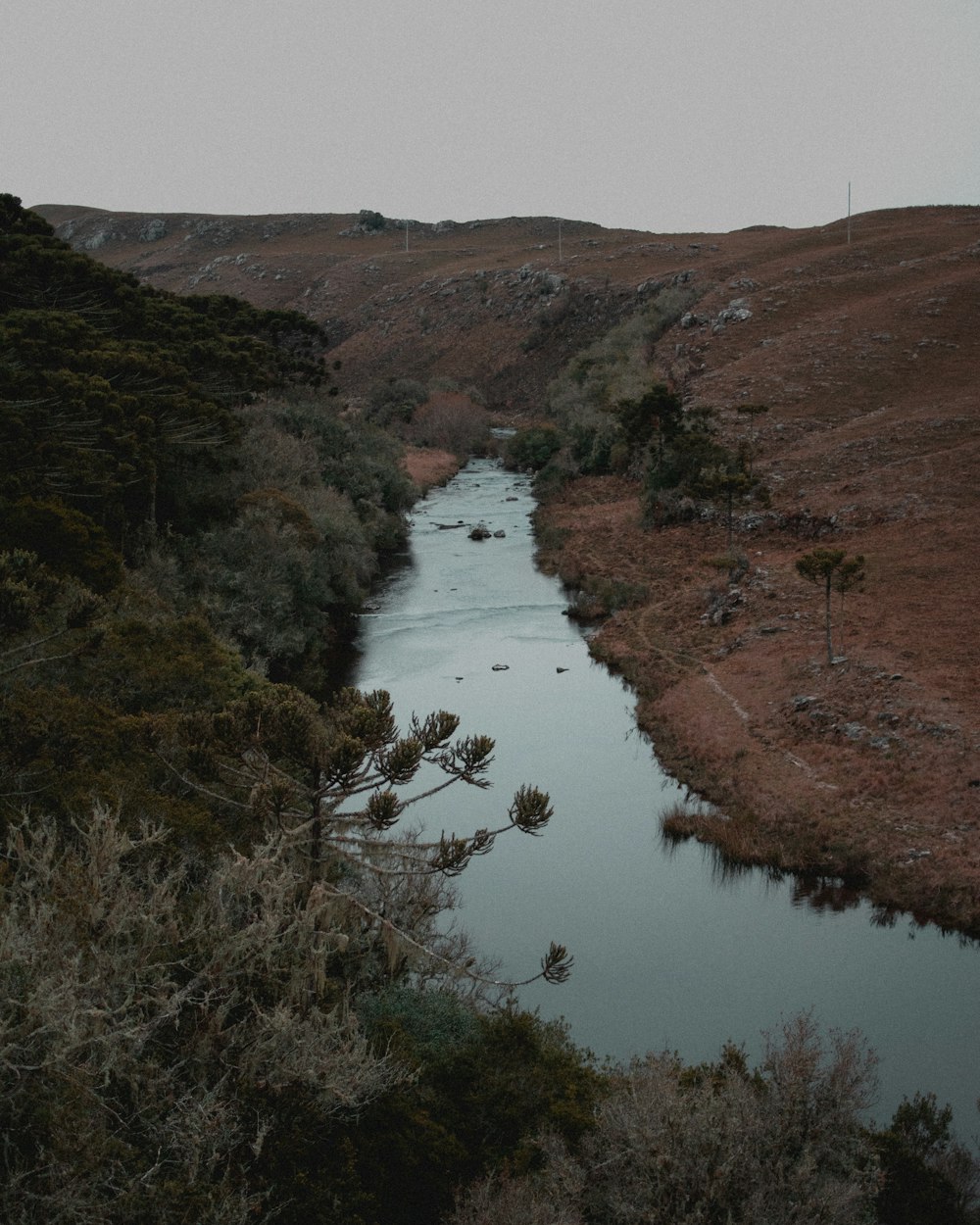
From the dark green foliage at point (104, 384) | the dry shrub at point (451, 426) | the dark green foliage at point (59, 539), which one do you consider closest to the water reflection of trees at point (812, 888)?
the dark green foliage at point (59, 539)

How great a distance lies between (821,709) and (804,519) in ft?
55.0

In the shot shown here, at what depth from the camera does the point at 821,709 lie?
23.9 m

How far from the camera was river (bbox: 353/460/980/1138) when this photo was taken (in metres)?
15.2

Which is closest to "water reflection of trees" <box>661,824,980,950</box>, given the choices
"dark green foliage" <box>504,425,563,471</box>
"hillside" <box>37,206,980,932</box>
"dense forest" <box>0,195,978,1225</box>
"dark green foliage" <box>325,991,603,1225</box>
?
"hillside" <box>37,206,980,932</box>

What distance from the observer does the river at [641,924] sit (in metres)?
15.2

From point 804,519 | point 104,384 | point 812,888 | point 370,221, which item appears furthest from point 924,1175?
point 370,221

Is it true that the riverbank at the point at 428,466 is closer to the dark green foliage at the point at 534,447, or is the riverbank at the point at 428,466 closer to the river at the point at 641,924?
the dark green foliage at the point at 534,447

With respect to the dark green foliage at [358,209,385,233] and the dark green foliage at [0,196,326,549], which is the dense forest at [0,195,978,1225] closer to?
the dark green foliage at [0,196,326,549]

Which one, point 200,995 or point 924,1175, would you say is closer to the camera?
point 200,995

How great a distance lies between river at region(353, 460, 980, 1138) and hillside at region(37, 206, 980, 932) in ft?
3.30

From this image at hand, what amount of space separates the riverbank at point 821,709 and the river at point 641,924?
0.81 meters

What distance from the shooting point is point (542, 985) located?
1650 cm

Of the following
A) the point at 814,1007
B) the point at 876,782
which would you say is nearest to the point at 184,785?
the point at 814,1007

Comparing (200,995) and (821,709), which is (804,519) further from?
(200,995)
